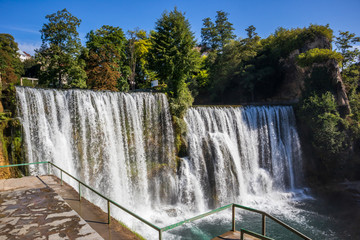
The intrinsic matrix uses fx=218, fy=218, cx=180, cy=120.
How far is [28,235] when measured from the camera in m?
4.12

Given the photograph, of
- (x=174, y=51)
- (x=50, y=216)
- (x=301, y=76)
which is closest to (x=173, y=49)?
(x=174, y=51)

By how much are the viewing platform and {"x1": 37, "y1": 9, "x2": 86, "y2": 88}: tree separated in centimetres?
Answer: 1399

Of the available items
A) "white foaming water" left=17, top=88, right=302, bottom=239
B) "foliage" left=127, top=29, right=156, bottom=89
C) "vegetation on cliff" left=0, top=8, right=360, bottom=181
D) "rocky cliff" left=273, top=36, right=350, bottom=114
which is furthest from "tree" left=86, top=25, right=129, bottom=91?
"rocky cliff" left=273, top=36, right=350, bottom=114

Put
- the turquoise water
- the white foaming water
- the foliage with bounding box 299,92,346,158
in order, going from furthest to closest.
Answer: the foliage with bounding box 299,92,346,158 → the turquoise water → the white foaming water

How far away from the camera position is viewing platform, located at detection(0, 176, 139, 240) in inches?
165

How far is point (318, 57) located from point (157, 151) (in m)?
18.0

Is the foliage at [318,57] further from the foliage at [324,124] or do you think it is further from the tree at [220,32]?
the tree at [220,32]

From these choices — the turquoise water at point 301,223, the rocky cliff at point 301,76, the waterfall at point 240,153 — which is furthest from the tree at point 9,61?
the rocky cliff at point 301,76

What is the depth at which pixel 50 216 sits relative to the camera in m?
4.88

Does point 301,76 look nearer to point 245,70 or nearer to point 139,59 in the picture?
point 245,70

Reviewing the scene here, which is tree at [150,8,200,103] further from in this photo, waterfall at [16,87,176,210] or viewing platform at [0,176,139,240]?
viewing platform at [0,176,139,240]

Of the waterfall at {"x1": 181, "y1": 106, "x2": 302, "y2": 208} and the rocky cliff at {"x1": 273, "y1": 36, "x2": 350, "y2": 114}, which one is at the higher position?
the rocky cliff at {"x1": 273, "y1": 36, "x2": 350, "y2": 114}

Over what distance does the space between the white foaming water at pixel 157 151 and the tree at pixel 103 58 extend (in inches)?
380

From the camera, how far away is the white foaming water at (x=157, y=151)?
10.8 meters
